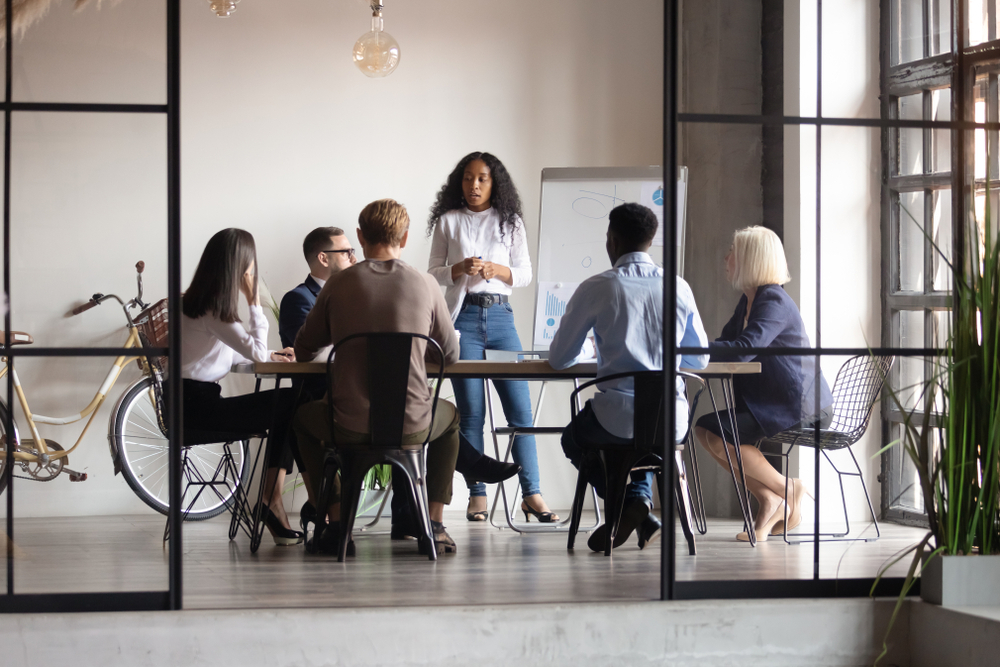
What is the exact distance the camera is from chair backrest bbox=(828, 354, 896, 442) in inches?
112

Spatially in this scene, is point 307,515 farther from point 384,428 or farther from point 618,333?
point 618,333

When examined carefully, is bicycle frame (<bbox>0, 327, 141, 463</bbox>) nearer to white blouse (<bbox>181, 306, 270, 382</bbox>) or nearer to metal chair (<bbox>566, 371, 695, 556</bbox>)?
white blouse (<bbox>181, 306, 270, 382</bbox>)

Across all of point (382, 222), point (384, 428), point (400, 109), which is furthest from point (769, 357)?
point (400, 109)

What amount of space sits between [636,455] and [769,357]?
0.70 meters

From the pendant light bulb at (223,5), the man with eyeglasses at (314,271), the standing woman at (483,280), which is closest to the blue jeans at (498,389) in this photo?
the standing woman at (483,280)

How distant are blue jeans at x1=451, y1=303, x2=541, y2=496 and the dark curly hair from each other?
400mm

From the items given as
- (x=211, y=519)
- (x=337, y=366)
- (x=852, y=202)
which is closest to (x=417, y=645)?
(x=337, y=366)

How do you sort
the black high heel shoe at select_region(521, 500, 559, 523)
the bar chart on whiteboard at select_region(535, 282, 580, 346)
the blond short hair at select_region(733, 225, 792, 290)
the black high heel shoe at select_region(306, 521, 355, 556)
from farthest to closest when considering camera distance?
the bar chart on whiteboard at select_region(535, 282, 580, 346), the black high heel shoe at select_region(521, 500, 559, 523), the black high heel shoe at select_region(306, 521, 355, 556), the blond short hair at select_region(733, 225, 792, 290)

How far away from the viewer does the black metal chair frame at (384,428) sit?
3.21 metres

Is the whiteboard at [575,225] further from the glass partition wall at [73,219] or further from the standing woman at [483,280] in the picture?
the glass partition wall at [73,219]

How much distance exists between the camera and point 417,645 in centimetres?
254

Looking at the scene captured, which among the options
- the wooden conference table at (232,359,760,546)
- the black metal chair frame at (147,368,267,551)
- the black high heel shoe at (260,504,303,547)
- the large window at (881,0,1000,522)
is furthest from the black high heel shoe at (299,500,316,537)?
the large window at (881,0,1000,522)

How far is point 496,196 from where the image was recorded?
462 centimetres

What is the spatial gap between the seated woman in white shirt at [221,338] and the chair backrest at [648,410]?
1272 mm
